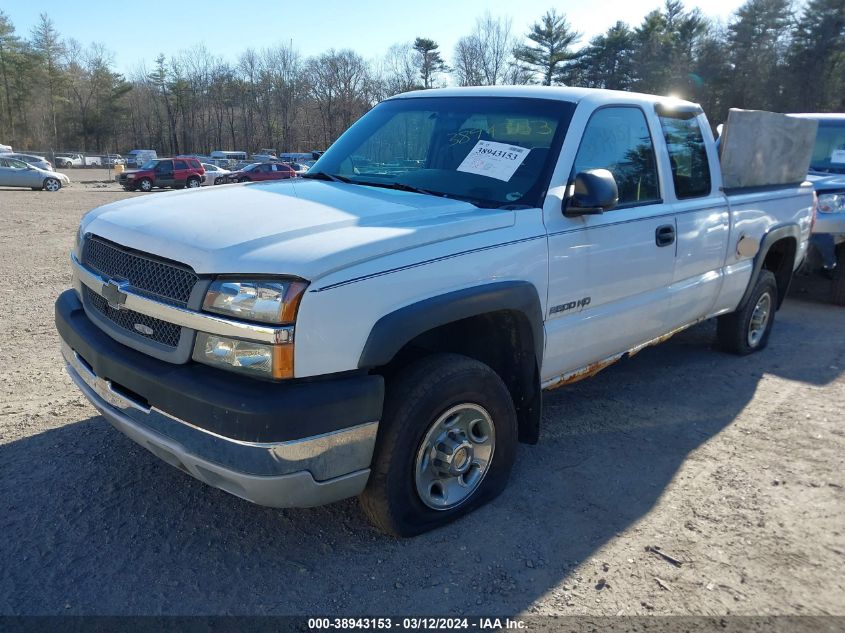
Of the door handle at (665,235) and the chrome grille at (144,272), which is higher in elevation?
the door handle at (665,235)

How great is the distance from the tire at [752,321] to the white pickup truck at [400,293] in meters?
1.27

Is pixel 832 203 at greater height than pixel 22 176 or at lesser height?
Result: greater

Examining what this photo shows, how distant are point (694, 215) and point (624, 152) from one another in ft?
2.55

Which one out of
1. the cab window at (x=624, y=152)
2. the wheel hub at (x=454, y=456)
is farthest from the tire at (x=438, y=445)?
the cab window at (x=624, y=152)

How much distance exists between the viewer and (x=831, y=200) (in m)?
7.38

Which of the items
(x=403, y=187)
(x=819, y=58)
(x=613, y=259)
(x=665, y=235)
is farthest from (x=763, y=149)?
(x=819, y=58)

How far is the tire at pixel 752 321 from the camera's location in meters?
5.54

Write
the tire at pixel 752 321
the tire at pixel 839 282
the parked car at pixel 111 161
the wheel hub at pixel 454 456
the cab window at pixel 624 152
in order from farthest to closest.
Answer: the parked car at pixel 111 161
the tire at pixel 839 282
the tire at pixel 752 321
the cab window at pixel 624 152
the wheel hub at pixel 454 456

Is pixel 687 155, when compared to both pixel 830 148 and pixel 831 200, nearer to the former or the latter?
pixel 831 200

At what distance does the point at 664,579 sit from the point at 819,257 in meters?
6.33

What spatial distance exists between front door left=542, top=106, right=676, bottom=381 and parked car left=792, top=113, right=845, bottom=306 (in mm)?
4375

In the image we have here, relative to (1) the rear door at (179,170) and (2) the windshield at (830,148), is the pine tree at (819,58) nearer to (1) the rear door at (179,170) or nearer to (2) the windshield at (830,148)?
(1) the rear door at (179,170)

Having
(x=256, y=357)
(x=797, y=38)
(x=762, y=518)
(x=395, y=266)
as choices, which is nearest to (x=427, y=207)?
(x=395, y=266)

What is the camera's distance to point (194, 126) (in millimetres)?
88250
